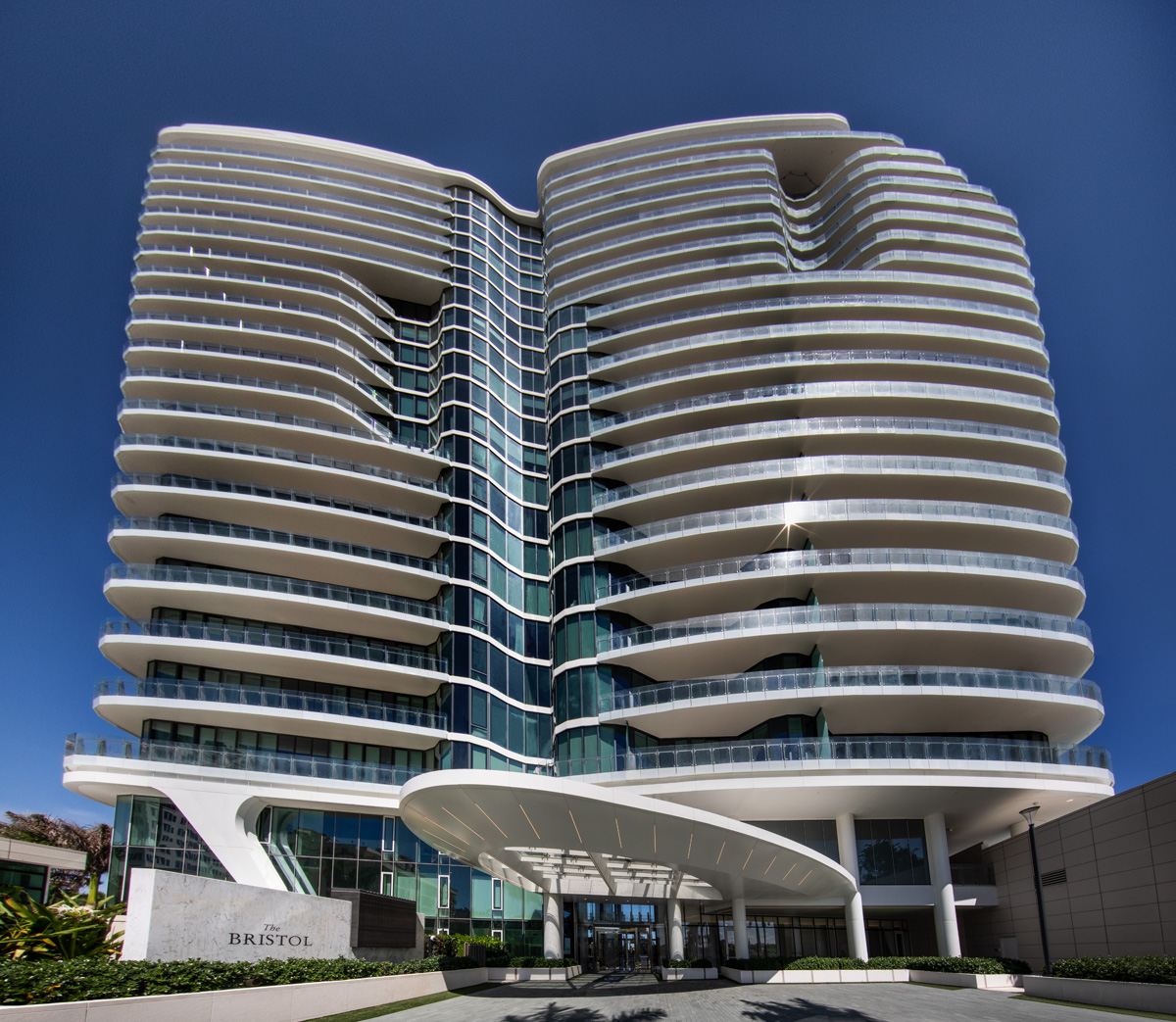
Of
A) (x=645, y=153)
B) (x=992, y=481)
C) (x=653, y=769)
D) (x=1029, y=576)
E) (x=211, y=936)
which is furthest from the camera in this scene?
(x=645, y=153)

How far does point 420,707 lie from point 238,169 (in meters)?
33.4

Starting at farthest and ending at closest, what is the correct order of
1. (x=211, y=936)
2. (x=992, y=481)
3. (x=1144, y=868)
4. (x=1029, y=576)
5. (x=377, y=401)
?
(x=377, y=401) → (x=992, y=481) → (x=1029, y=576) → (x=1144, y=868) → (x=211, y=936)

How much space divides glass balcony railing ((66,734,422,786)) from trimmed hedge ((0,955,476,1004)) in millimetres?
17724

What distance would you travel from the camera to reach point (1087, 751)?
36969mm

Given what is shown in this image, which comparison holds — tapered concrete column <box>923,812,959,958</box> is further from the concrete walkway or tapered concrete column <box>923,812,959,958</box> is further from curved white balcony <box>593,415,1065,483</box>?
curved white balcony <box>593,415,1065,483</box>

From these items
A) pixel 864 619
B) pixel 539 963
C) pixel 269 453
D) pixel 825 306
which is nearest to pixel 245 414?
pixel 269 453

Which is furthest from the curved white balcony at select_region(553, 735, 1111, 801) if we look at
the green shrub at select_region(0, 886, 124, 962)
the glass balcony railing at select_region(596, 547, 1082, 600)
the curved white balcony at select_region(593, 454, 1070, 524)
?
the green shrub at select_region(0, 886, 124, 962)

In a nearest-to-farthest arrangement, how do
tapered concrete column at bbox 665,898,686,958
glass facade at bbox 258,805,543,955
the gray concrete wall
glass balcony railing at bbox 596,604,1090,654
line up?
the gray concrete wall → tapered concrete column at bbox 665,898,686,958 → glass balcony railing at bbox 596,604,1090,654 → glass facade at bbox 258,805,543,955

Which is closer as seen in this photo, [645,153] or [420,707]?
[420,707]

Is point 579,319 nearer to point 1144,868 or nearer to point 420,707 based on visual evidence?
point 420,707

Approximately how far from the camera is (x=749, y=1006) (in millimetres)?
22250

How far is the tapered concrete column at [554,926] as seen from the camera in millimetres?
35844

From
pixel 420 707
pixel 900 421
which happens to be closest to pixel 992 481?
pixel 900 421

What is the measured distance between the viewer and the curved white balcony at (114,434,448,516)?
4316 cm
